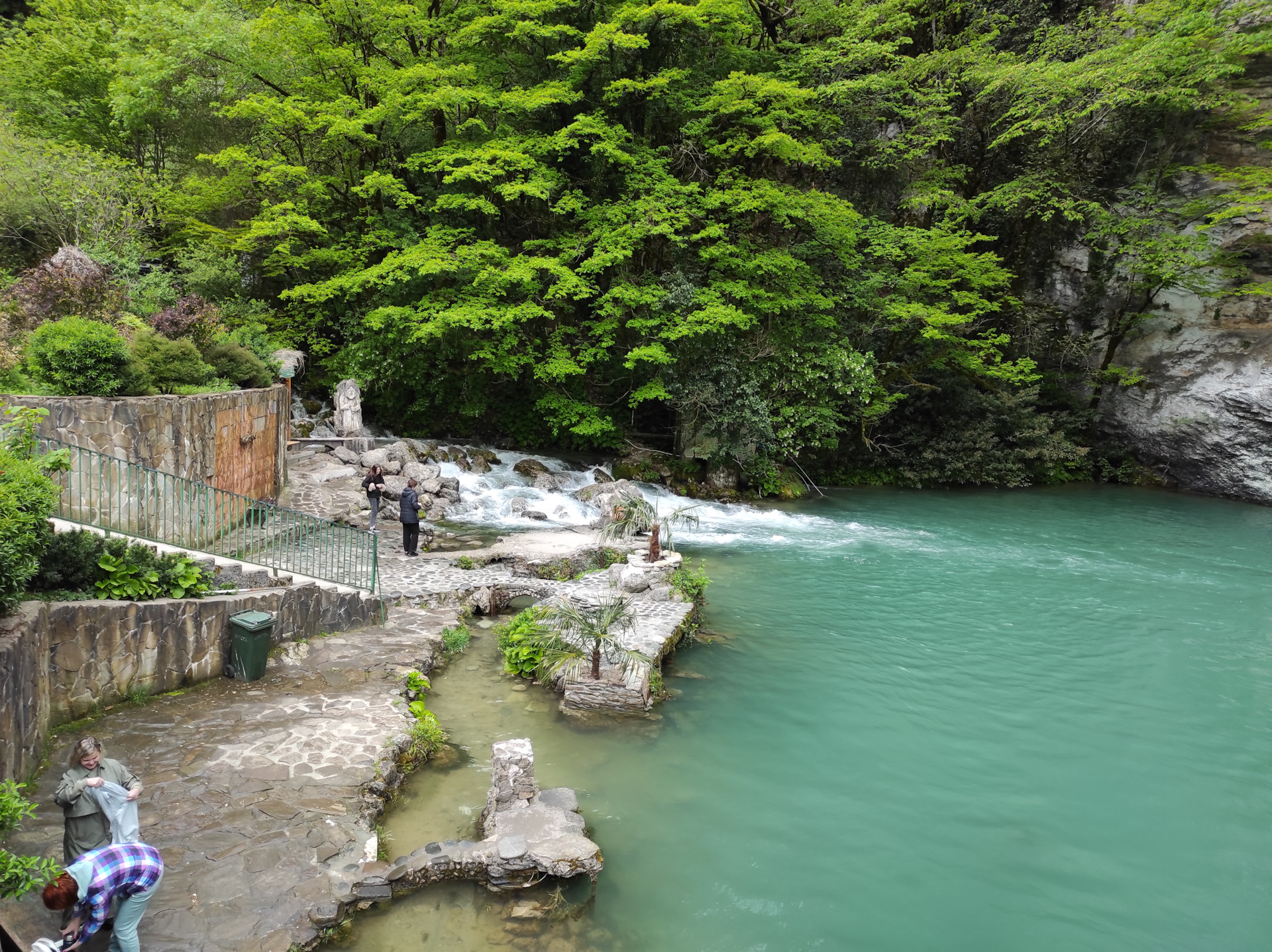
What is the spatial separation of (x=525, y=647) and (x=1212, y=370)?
95.5 feet

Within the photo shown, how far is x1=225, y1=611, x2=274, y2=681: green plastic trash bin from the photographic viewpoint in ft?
27.8

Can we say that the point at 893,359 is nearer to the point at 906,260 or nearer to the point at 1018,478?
the point at 906,260

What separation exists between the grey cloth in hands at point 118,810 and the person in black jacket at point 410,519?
9283mm

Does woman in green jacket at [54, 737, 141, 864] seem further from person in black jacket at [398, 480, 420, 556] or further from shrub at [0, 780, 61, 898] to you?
person in black jacket at [398, 480, 420, 556]

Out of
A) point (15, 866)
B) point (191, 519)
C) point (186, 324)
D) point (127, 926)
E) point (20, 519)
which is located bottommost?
point (127, 926)

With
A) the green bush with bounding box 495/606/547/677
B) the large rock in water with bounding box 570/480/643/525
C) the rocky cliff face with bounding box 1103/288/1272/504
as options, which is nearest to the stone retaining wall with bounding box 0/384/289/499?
the green bush with bounding box 495/606/547/677

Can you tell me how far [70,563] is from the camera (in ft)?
24.0

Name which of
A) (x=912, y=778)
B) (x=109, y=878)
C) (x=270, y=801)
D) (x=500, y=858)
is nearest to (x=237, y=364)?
(x=270, y=801)

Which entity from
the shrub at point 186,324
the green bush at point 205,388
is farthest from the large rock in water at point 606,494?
the shrub at point 186,324

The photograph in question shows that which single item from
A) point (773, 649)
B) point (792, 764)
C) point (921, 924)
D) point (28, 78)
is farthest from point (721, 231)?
point (28, 78)

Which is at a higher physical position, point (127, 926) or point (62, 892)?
point (62, 892)

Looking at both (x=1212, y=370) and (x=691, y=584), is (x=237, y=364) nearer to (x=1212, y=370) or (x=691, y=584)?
(x=691, y=584)

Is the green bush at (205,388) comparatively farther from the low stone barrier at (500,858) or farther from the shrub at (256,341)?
the low stone barrier at (500,858)

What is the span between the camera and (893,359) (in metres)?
27.2
